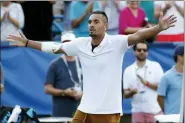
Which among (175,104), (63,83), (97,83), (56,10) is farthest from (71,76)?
(56,10)

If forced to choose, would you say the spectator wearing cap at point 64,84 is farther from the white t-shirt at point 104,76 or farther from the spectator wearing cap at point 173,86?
the white t-shirt at point 104,76

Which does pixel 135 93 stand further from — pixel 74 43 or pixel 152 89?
Answer: pixel 74 43

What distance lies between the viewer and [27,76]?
13094mm

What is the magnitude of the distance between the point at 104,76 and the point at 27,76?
4.58 metres

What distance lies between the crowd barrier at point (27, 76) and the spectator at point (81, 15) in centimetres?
97

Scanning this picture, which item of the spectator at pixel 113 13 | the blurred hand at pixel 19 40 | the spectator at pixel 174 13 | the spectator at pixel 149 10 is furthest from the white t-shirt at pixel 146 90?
the blurred hand at pixel 19 40

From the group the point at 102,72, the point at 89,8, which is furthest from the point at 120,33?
the point at 102,72

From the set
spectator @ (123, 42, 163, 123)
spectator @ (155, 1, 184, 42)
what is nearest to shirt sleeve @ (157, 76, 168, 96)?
spectator @ (123, 42, 163, 123)

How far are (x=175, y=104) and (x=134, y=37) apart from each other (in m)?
2.04

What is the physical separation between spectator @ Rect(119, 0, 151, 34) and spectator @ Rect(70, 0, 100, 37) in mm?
713

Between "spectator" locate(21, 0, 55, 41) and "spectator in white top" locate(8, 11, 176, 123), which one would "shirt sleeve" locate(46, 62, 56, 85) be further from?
"spectator in white top" locate(8, 11, 176, 123)

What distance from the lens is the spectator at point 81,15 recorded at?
13766mm

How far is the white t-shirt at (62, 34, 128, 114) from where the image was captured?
868 centimetres

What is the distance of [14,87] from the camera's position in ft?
42.9
